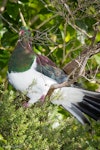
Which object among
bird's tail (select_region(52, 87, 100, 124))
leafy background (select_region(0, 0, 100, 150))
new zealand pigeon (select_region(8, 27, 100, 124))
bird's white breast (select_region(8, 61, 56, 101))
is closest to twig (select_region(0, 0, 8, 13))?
leafy background (select_region(0, 0, 100, 150))

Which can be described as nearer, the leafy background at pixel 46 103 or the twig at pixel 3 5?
the leafy background at pixel 46 103

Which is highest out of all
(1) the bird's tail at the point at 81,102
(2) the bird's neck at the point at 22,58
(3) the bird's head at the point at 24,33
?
(3) the bird's head at the point at 24,33

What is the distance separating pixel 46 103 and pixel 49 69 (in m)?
0.40

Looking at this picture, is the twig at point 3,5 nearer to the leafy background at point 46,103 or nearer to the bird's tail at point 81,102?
the leafy background at point 46,103

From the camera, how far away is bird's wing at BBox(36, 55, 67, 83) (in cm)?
270

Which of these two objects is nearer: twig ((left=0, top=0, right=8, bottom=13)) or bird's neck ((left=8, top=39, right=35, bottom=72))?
bird's neck ((left=8, top=39, right=35, bottom=72))

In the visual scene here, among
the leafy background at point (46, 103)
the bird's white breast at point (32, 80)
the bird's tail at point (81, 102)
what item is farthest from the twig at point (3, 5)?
the bird's tail at point (81, 102)

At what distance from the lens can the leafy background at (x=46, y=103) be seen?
6.95 ft

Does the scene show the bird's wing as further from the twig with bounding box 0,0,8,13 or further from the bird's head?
the twig with bounding box 0,0,8,13

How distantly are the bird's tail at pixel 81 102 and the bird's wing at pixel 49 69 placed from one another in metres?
0.07

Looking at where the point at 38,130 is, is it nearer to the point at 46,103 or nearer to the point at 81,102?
the point at 46,103

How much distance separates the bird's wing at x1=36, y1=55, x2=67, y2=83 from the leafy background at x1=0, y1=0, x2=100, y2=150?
0.41ft

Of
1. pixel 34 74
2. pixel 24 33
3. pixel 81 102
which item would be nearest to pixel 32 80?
pixel 34 74

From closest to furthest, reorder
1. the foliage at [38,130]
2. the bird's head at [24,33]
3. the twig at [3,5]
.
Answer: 1. the foliage at [38,130]
2. the bird's head at [24,33]
3. the twig at [3,5]
